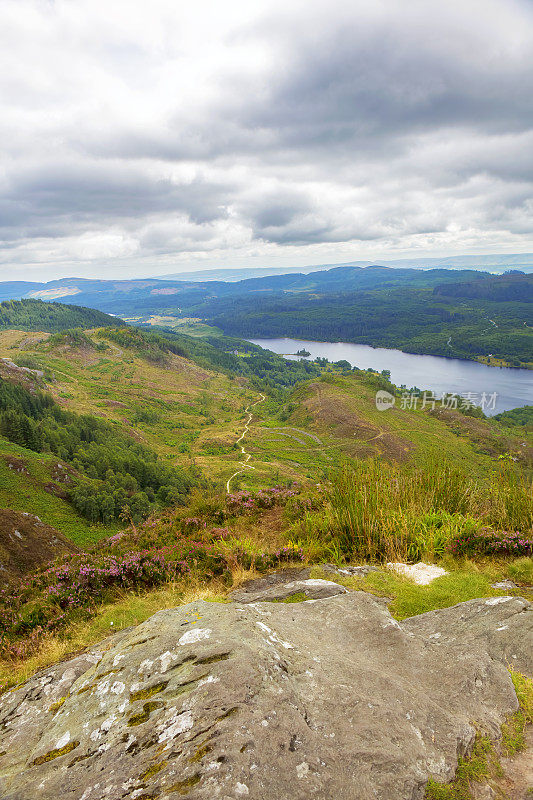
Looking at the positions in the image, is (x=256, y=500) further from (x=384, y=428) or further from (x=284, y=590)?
(x=384, y=428)

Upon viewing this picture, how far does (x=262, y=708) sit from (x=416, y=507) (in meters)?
6.62

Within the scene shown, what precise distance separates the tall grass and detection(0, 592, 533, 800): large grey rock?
9.58ft

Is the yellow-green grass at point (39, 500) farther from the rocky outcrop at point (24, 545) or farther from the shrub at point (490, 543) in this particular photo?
the shrub at point (490, 543)

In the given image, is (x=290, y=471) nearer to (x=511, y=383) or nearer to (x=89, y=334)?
(x=89, y=334)

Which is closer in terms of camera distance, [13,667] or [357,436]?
[13,667]

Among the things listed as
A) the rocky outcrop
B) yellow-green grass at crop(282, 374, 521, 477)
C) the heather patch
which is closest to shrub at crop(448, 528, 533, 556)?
the heather patch

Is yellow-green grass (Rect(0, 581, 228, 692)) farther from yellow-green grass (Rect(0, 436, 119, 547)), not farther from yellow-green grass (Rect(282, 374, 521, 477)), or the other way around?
yellow-green grass (Rect(282, 374, 521, 477))

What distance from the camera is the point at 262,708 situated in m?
2.74

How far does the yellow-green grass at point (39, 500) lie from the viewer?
28891 mm

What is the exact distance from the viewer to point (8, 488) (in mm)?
29453

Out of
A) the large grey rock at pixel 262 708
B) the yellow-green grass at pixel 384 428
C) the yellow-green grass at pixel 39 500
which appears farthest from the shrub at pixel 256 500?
the yellow-green grass at pixel 384 428

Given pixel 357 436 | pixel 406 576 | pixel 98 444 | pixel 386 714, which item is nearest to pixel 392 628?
pixel 386 714

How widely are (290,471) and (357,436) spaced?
2908cm

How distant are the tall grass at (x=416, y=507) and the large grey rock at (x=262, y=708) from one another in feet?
9.58
